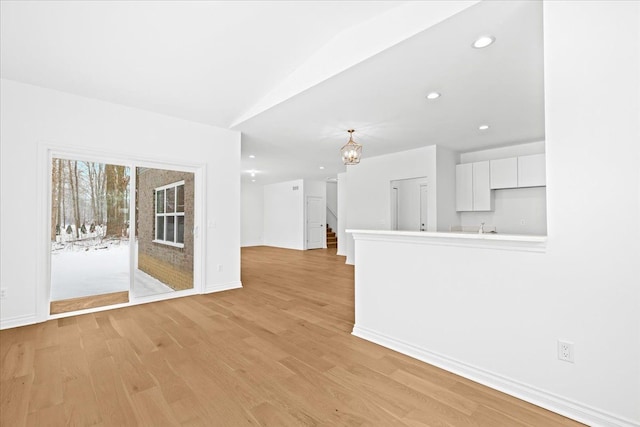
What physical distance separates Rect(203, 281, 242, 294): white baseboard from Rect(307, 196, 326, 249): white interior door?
19.9 ft

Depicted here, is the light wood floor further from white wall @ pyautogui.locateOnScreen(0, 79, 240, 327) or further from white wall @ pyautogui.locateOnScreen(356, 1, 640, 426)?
white wall @ pyautogui.locateOnScreen(0, 79, 240, 327)

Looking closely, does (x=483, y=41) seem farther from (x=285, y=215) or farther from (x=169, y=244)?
(x=285, y=215)

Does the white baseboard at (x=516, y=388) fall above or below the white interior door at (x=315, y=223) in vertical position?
below

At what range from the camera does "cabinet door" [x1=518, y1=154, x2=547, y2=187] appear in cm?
509

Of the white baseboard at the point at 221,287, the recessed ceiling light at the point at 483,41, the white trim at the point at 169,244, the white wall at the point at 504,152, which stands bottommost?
the white baseboard at the point at 221,287

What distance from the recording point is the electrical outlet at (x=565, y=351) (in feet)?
5.63

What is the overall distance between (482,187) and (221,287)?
5226mm

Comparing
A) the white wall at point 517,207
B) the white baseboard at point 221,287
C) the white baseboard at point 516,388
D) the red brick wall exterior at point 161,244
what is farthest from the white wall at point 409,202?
the red brick wall exterior at point 161,244

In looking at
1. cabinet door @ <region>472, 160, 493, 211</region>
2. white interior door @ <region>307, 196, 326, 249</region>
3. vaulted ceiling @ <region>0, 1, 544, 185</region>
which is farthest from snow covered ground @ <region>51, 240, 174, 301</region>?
white interior door @ <region>307, 196, 326, 249</region>

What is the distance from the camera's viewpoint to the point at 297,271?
6.45 m

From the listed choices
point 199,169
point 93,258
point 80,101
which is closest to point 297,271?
point 199,169

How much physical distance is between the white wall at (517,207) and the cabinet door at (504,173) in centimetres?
39

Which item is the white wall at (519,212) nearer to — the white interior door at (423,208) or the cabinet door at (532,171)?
the cabinet door at (532,171)

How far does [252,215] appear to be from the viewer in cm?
1198
